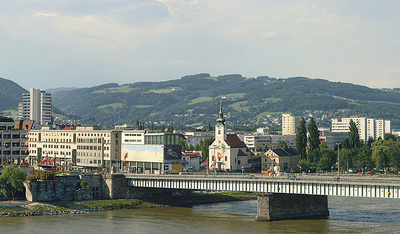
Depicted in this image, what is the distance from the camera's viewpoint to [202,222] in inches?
4058

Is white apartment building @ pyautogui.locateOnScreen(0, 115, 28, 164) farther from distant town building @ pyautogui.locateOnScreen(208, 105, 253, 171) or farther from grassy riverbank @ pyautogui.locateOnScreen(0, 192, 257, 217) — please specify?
distant town building @ pyautogui.locateOnScreen(208, 105, 253, 171)

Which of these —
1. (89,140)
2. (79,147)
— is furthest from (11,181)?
(79,147)

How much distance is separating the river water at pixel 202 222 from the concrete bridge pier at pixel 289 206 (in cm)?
206

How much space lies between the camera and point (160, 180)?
12269cm

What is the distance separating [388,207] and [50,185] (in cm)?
6794

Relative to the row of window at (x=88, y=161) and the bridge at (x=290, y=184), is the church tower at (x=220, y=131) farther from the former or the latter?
→ the bridge at (x=290, y=184)

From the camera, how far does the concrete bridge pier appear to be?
10400 centimetres

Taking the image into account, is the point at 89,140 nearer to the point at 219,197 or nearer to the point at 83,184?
the point at 83,184

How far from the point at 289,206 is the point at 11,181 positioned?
54.0 meters

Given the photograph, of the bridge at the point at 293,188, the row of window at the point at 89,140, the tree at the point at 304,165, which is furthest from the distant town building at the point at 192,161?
the bridge at the point at 293,188

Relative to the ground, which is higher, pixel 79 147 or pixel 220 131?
pixel 220 131

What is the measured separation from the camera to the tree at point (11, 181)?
390 feet

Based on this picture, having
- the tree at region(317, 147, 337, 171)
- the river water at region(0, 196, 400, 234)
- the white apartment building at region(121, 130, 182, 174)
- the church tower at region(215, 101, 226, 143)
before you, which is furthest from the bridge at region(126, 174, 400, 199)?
the tree at region(317, 147, 337, 171)

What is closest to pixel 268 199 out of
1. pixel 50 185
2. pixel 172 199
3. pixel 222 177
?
pixel 222 177
